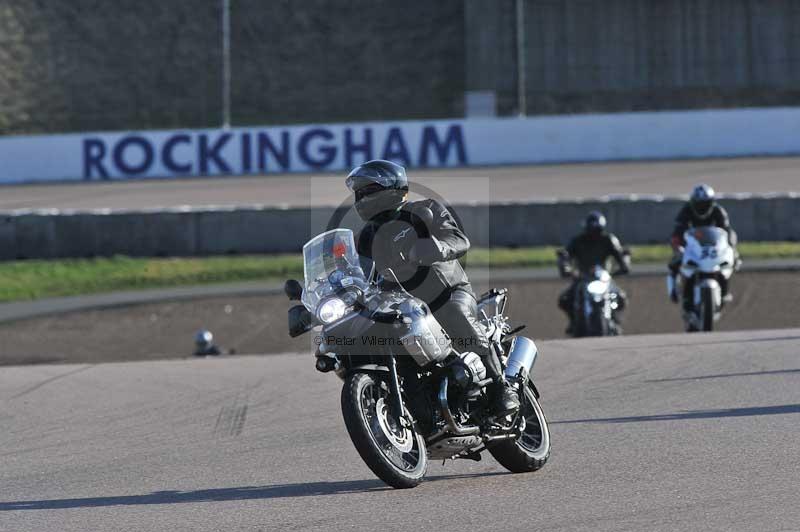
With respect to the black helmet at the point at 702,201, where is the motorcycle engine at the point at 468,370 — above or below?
below

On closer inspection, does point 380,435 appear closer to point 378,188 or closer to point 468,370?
point 468,370

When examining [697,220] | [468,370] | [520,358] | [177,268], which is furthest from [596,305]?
[177,268]

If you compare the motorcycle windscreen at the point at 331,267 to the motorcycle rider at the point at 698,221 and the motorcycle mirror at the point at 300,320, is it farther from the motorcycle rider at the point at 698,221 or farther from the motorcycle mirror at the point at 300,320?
the motorcycle rider at the point at 698,221

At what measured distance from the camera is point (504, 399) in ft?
21.6

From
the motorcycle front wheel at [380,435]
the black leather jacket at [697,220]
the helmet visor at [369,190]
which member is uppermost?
the helmet visor at [369,190]

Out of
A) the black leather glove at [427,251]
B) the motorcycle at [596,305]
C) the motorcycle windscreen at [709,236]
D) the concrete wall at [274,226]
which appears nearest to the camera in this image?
the black leather glove at [427,251]

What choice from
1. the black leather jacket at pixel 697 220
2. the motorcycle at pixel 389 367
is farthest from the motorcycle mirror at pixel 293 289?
the black leather jacket at pixel 697 220

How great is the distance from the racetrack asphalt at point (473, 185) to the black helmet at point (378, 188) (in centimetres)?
2006

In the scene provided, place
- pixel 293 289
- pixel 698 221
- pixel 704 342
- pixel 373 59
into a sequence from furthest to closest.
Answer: pixel 373 59 < pixel 698 221 < pixel 704 342 < pixel 293 289

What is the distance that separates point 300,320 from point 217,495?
103cm

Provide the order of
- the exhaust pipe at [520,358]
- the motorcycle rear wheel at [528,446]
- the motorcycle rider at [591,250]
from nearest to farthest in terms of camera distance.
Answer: the motorcycle rear wheel at [528,446] < the exhaust pipe at [520,358] < the motorcycle rider at [591,250]

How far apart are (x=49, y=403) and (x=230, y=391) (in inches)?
52.7

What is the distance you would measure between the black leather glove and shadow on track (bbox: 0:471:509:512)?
112 cm

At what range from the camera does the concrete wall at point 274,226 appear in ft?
75.7
